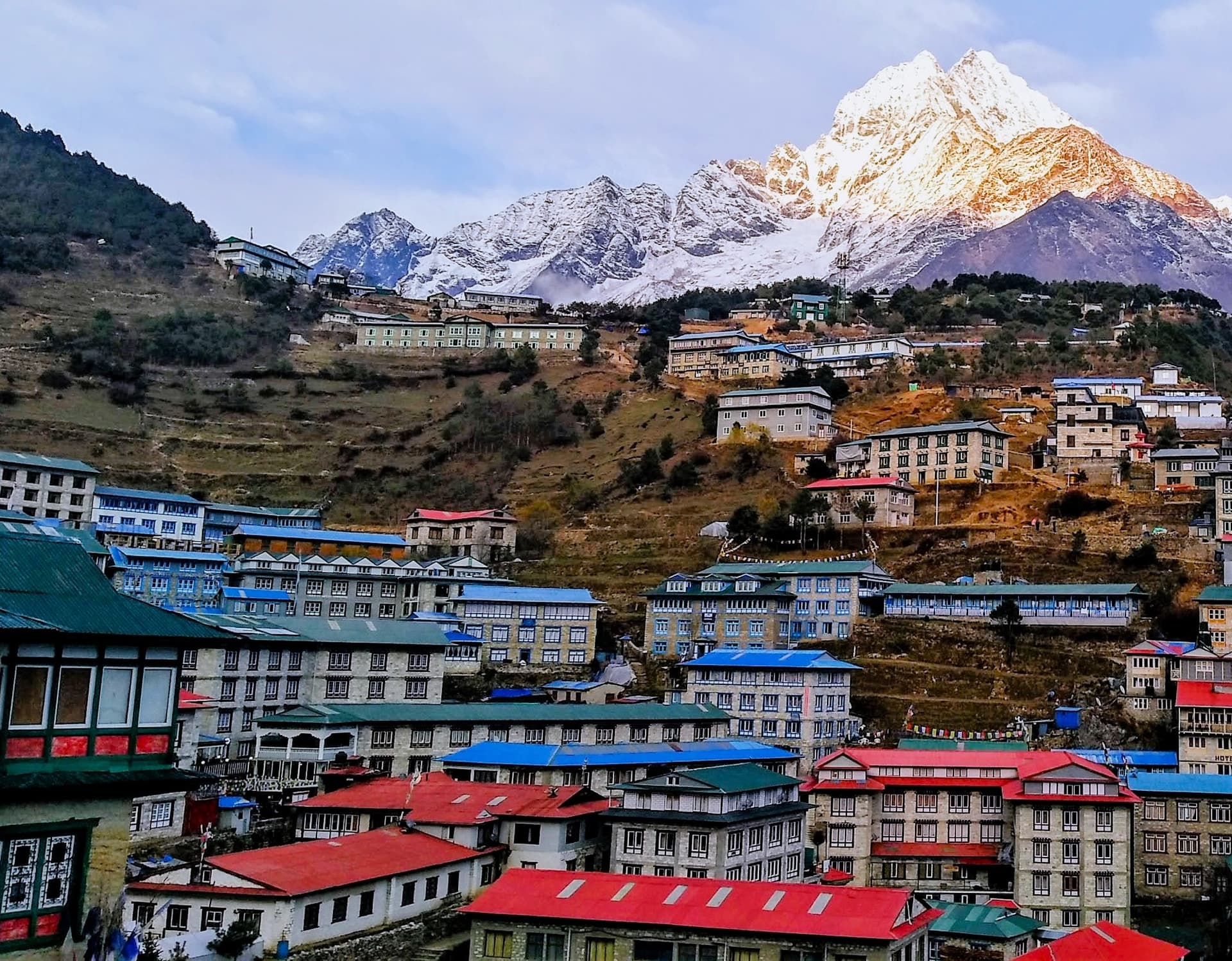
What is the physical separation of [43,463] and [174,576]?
47.7ft

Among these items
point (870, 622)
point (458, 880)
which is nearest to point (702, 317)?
point (870, 622)

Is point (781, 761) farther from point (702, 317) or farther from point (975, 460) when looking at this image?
point (702, 317)

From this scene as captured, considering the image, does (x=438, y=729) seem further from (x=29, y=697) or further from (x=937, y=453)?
(x=937, y=453)

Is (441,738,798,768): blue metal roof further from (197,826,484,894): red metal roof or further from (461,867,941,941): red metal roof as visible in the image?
(461,867,941,941): red metal roof

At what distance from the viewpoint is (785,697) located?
205 ft

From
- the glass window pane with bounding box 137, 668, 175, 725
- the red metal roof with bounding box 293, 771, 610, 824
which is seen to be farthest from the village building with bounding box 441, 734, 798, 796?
the glass window pane with bounding box 137, 668, 175, 725

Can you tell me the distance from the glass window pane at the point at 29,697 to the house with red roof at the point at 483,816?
28751 millimetres

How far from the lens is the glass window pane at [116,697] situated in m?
13.6

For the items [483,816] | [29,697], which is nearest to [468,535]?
[483,816]

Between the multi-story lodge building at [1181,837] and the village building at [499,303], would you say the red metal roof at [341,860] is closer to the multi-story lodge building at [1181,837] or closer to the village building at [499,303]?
the multi-story lodge building at [1181,837]

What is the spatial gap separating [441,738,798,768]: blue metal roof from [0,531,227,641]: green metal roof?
34.9m

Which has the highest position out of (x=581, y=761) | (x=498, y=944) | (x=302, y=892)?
(x=581, y=761)

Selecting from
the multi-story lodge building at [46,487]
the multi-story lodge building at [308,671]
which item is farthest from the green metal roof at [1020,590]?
the multi-story lodge building at [46,487]

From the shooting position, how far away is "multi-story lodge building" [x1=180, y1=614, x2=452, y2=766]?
168ft
